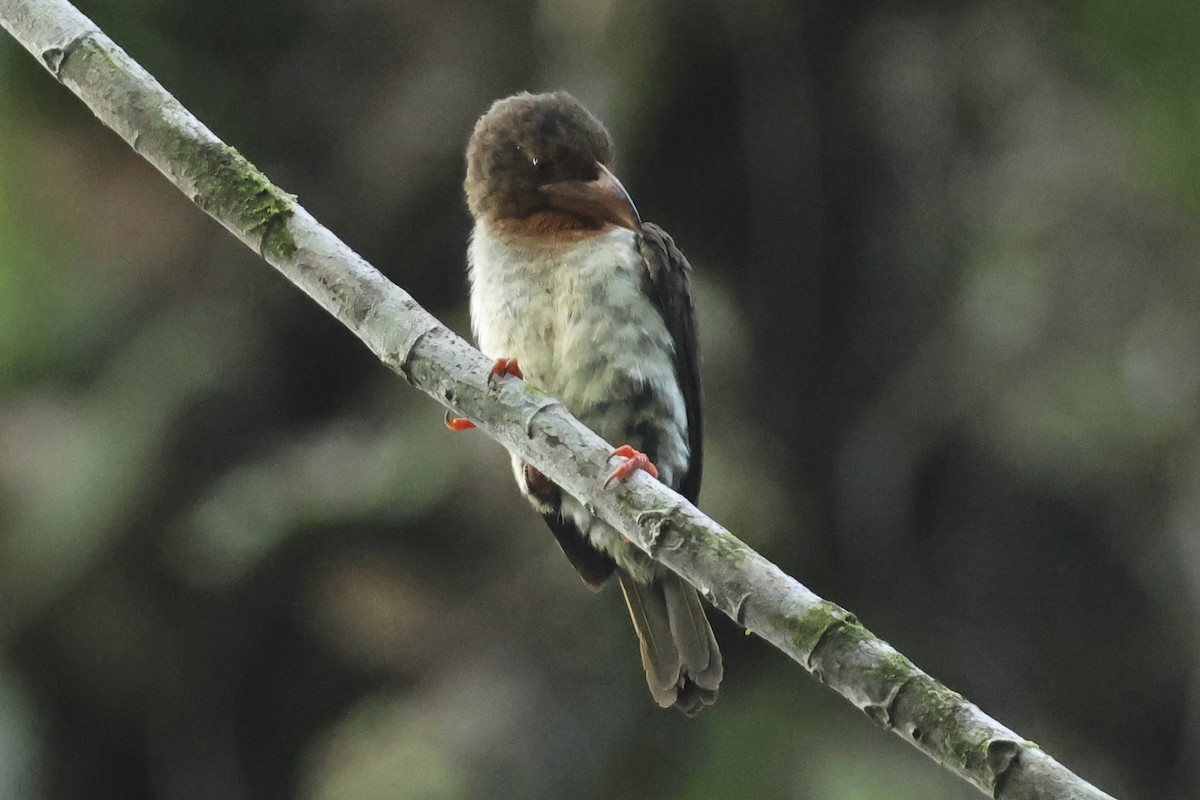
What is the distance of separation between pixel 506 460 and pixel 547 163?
1696 mm

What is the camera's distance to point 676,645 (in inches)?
127

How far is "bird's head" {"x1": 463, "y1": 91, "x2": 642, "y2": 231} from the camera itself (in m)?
3.22

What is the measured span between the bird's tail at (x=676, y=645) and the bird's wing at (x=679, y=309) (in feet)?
0.97

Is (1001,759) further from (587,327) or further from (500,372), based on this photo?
(587,327)

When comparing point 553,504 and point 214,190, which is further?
point 553,504

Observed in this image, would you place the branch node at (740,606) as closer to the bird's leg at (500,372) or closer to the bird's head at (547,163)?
the bird's leg at (500,372)

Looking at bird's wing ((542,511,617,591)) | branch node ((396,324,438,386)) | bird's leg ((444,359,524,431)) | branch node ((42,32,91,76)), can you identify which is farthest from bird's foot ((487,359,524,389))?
branch node ((42,32,91,76))

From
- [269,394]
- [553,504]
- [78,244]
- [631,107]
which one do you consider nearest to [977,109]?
[631,107]

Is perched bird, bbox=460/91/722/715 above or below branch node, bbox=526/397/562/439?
below

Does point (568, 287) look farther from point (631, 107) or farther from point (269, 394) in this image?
point (269, 394)

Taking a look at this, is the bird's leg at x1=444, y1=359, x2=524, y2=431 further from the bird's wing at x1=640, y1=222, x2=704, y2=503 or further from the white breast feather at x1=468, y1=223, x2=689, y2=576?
the bird's wing at x1=640, y1=222, x2=704, y2=503

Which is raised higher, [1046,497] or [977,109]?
[977,109]

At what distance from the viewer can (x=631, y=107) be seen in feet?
15.9

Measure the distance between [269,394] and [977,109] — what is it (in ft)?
9.43
